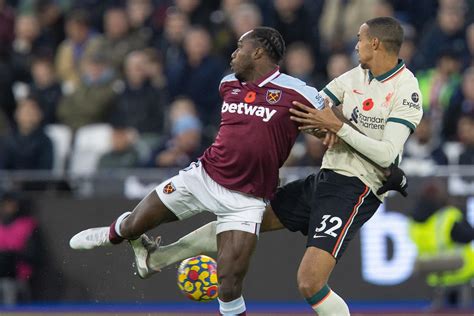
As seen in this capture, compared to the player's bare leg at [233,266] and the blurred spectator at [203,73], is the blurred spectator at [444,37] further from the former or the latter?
the player's bare leg at [233,266]

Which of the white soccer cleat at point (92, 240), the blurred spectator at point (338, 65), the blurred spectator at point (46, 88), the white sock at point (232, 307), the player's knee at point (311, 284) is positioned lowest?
the blurred spectator at point (46, 88)

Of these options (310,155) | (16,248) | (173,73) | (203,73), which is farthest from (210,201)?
(173,73)

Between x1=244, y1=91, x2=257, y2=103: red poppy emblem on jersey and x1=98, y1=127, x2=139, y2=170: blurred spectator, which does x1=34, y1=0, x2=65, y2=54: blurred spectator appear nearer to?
x1=98, y1=127, x2=139, y2=170: blurred spectator

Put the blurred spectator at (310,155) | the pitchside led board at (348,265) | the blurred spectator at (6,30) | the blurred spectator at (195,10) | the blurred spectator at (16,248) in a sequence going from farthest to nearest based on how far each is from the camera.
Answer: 1. the blurred spectator at (6,30)
2. the blurred spectator at (195,10)
3. the blurred spectator at (310,155)
4. the blurred spectator at (16,248)
5. the pitchside led board at (348,265)

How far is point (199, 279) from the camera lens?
368 inches

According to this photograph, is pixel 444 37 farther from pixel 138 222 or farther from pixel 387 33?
pixel 138 222

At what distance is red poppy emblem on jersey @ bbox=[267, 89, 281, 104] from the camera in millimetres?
8789

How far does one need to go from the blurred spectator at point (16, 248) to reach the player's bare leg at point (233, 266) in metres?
4.97

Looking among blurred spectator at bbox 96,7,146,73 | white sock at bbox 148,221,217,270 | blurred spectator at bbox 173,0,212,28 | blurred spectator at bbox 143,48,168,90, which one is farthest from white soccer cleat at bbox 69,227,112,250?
blurred spectator at bbox 173,0,212,28

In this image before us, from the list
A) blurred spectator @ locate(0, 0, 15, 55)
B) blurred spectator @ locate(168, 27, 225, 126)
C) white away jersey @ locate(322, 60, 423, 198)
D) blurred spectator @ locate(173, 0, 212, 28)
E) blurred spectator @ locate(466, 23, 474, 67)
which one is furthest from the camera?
blurred spectator @ locate(0, 0, 15, 55)

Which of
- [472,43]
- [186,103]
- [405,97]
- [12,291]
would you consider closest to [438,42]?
[472,43]

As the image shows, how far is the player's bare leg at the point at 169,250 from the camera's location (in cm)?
952

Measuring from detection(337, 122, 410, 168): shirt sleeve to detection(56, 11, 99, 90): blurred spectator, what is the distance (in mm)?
8549

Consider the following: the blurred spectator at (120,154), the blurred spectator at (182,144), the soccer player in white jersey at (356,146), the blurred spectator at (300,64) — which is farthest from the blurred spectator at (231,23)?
the soccer player in white jersey at (356,146)
